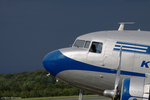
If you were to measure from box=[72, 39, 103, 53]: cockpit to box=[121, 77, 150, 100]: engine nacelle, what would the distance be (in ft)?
8.49

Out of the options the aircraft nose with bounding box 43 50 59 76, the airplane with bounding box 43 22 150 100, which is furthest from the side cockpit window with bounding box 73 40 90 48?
the aircraft nose with bounding box 43 50 59 76

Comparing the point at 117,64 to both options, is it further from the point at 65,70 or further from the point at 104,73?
the point at 65,70

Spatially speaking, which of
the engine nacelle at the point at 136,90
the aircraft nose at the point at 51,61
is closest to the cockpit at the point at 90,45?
the aircraft nose at the point at 51,61

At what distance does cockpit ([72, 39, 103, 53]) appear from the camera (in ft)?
39.2

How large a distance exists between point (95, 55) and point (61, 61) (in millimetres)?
1667

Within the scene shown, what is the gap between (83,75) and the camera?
1181cm

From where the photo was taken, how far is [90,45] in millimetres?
12180

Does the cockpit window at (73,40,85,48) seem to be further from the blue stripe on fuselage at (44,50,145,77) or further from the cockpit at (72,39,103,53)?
the blue stripe on fuselage at (44,50,145,77)

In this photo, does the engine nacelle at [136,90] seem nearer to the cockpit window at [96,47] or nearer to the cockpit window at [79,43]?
the cockpit window at [96,47]

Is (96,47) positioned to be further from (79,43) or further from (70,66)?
(70,66)

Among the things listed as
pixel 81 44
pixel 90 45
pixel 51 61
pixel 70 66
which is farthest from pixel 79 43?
pixel 51 61

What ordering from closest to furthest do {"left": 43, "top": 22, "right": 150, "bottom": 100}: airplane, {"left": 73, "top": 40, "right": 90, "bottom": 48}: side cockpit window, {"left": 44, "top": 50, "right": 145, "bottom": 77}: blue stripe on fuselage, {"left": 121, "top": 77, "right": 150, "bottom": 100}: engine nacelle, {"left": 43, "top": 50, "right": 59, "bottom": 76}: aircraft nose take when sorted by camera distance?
{"left": 121, "top": 77, "right": 150, "bottom": 100}: engine nacelle < {"left": 43, "top": 22, "right": 150, "bottom": 100}: airplane < {"left": 44, "top": 50, "right": 145, "bottom": 77}: blue stripe on fuselage < {"left": 43, "top": 50, "right": 59, "bottom": 76}: aircraft nose < {"left": 73, "top": 40, "right": 90, "bottom": 48}: side cockpit window

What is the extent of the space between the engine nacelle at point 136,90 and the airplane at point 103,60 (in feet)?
3.16

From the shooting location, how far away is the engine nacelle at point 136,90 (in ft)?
31.3
